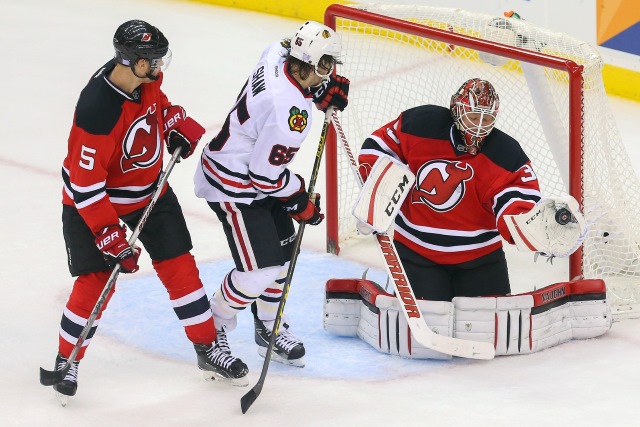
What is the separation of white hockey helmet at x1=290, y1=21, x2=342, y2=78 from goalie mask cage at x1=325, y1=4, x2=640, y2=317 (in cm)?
80

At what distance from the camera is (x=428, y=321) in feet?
12.8

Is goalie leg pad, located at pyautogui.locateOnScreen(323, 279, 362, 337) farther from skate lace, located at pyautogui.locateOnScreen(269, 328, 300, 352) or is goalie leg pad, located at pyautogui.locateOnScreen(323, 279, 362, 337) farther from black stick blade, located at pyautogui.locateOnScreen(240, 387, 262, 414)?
black stick blade, located at pyautogui.locateOnScreen(240, 387, 262, 414)

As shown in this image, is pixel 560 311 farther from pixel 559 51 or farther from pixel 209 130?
pixel 209 130

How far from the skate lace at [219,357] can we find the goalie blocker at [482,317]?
48 centimetres

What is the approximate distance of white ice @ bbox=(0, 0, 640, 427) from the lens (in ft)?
11.9

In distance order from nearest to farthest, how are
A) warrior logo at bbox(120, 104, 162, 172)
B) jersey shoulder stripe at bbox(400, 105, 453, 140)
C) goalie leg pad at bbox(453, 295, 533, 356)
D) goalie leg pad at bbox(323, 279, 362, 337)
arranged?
warrior logo at bbox(120, 104, 162, 172)
goalie leg pad at bbox(453, 295, 533, 356)
jersey shoulder stripe at bbox(400, 105, 453, 140)
goalie leg pad at bbox(323, 279, 362, 337)

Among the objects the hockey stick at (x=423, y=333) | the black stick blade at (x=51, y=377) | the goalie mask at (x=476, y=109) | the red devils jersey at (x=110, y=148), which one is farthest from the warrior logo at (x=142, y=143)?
the goalie mask at (x=476, y=109)

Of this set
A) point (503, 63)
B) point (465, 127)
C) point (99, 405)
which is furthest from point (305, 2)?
point (99, 405)

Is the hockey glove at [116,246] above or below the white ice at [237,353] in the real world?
above

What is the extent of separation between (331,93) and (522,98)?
112 centimetres

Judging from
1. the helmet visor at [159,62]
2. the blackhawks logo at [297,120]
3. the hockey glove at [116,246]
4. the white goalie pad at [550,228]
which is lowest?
the hockey glove at [116,246]

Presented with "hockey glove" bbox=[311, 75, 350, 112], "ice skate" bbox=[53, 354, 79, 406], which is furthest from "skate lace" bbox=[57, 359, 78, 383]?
"hockey glove" bbox=[311, 75, 350, 112]

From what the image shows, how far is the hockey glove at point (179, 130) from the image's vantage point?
3.71 meters

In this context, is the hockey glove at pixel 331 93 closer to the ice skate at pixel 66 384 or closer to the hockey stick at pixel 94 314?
the hockey stick at pixel 94 314
